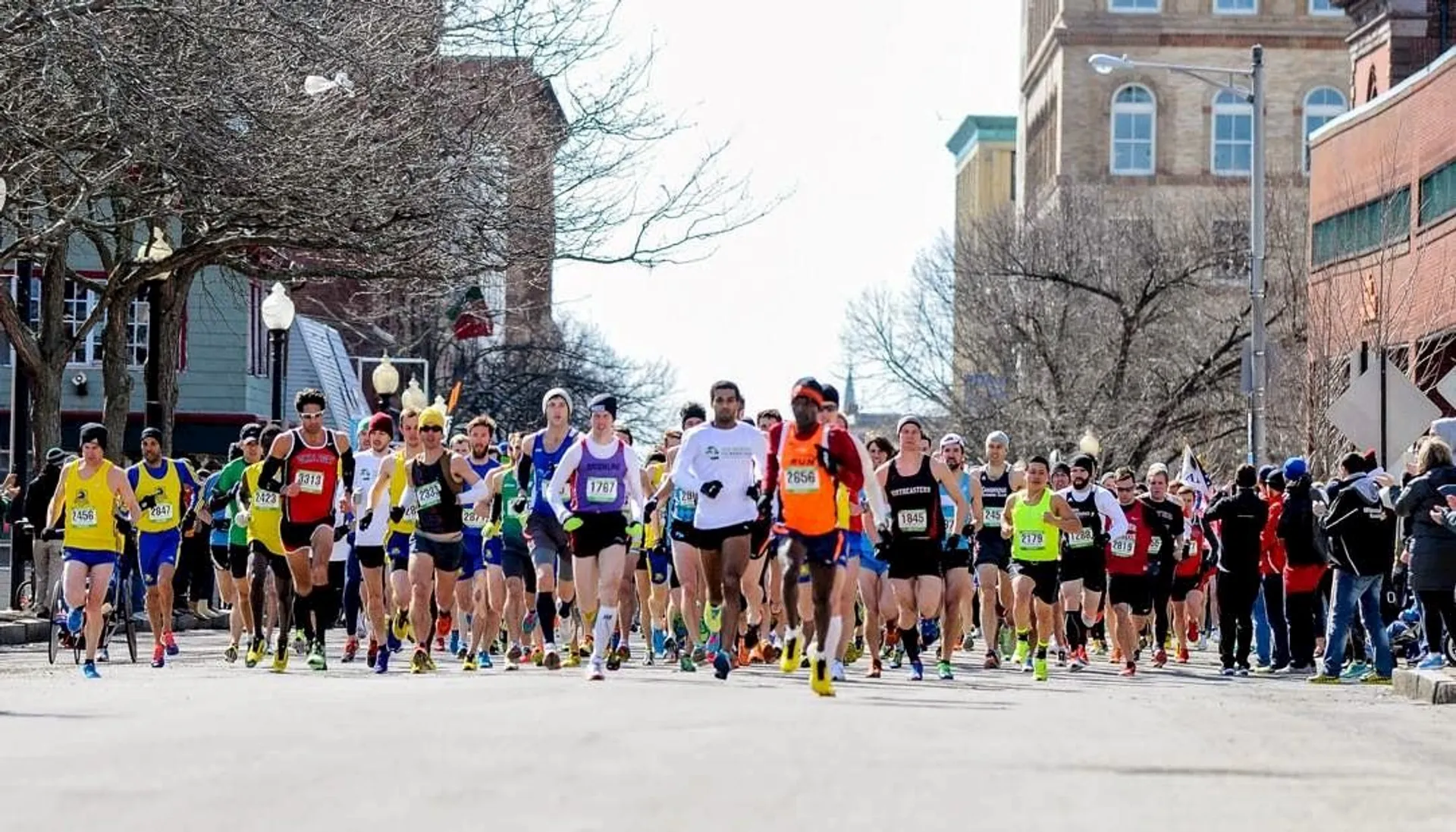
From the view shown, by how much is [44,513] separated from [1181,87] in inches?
3355

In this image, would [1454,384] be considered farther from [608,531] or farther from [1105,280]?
[1105,280]

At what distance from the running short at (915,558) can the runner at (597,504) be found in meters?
2.20

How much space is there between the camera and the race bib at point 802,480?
1739 cm

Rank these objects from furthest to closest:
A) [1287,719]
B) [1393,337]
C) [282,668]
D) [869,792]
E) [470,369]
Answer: [470,369], [1393,337], [282,668], [1287,719], [869,792]

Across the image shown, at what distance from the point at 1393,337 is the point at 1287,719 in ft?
99.4

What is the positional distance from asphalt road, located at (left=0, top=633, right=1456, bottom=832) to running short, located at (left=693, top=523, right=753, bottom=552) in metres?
0.87

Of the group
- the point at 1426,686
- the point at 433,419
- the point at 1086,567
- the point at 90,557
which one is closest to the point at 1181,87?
the point at 1086,567

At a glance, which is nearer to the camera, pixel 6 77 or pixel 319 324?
pixel 6 77

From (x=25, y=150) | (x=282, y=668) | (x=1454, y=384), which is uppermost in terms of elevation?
(x=25, y=150)

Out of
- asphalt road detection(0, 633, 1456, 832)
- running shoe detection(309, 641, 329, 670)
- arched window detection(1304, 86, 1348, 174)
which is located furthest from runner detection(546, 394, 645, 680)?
arched window detection(1304, 86, 1348, 174)

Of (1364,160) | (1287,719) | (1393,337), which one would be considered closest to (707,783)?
(1287,719)

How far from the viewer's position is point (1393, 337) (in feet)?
150

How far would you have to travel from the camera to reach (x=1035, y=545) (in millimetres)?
22766

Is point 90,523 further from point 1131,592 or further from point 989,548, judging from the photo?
point 1131,592
